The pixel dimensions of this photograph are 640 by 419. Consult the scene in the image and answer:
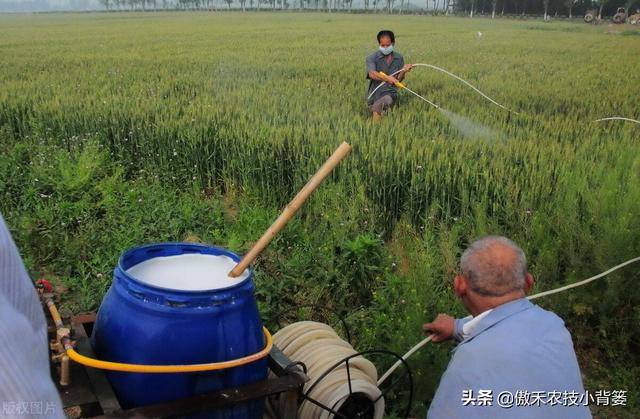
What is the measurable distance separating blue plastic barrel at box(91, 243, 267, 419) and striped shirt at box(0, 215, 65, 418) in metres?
0.61

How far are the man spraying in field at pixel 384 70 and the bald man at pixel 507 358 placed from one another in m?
5.50

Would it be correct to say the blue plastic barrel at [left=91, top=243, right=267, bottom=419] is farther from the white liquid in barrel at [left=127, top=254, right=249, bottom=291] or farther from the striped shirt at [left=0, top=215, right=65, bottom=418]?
the striped shirt at [left=0, top=215, right=65, bottom=418]

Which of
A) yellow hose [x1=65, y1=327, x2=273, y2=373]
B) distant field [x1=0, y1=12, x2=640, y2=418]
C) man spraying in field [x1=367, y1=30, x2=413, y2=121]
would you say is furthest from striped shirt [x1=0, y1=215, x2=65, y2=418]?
man spraying in field [x1=367, y1=30, x2=413, y2=121]

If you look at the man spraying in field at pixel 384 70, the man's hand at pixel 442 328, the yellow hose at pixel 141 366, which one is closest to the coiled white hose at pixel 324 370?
the man's hand at pixel 442 328

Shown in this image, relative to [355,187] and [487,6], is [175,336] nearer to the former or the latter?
[355,187]

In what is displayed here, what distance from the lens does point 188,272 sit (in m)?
2.09

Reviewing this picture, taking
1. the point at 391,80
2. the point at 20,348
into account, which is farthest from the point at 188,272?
the point at 391,80

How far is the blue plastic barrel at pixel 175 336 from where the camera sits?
73.9 inches

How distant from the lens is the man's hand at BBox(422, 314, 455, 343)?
2.40m

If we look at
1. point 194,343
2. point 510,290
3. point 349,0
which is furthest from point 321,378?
point 349,0

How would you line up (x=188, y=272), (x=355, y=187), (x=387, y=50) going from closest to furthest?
(x=188, y=272) → (x=355, y=187) → (x=387, y=50)

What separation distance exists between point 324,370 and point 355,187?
8.72ft

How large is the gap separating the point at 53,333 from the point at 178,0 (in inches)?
2355

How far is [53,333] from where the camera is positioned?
200 cm
